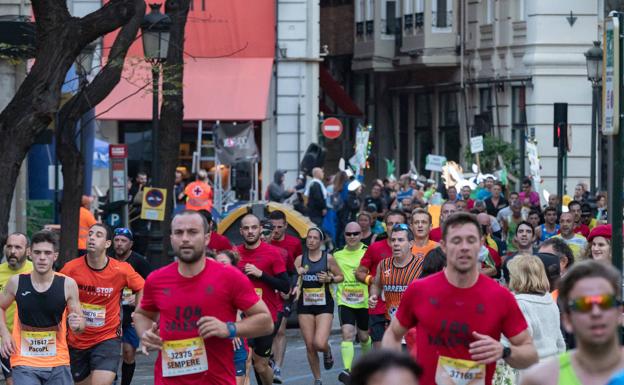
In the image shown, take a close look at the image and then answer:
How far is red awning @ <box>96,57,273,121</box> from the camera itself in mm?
37375

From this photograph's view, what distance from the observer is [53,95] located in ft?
50.9

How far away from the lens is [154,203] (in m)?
22.3

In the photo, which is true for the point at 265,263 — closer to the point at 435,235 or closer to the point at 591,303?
the point at 435,235

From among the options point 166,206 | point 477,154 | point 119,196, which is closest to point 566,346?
point 166,206

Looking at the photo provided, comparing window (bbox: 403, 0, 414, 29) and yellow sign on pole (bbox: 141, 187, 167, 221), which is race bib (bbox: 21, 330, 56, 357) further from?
window (bbox: 403, 0, 414, 29)

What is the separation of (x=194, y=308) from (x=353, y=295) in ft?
27.0

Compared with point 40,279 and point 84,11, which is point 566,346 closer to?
point 40,279

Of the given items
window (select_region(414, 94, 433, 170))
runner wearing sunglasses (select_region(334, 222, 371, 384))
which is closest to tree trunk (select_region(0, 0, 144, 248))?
runner wearing sunglasses (select_region(334, 222, 371, 384))

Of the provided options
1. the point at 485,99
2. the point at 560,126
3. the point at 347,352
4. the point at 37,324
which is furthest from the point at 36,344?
the point at 485,99

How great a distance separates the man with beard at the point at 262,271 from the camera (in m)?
15.4

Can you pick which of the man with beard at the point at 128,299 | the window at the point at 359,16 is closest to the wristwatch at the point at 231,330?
the man with beard at the point at 128,299

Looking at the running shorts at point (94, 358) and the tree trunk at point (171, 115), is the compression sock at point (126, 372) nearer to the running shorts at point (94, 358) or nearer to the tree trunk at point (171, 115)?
the running shorts at point (94, 358)

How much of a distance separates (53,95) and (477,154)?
2198cm

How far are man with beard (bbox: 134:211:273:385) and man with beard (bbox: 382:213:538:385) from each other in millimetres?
952
